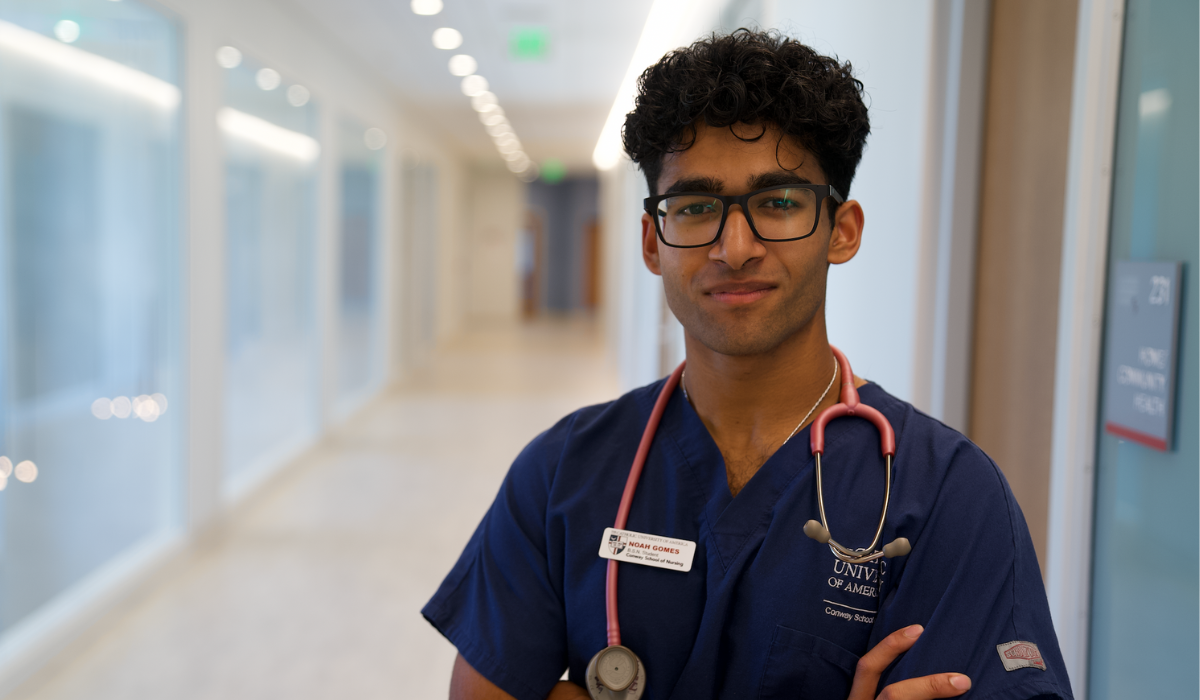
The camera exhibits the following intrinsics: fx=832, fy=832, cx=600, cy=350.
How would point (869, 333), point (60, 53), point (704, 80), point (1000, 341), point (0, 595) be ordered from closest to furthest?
1. point (704, 80)
2. point (1000, 341)
3. point (869, 333)
4. point (0, 595)
5. point (60, 53)

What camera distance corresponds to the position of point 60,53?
286cm

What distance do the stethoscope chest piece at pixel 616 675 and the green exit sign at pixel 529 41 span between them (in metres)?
5.22

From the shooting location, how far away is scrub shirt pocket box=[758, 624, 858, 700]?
980mm

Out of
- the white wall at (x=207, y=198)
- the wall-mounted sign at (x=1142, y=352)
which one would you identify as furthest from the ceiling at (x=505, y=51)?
the wall-mounted sign at (x=1142, y=352)

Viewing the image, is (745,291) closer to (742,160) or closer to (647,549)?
(742,160)

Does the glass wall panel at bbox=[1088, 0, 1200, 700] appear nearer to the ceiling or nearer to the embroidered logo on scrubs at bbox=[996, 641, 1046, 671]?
the embroidered logo on scrubs at bbox=[996, 641, 1046, 671]

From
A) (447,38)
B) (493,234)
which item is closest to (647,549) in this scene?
(447,38)

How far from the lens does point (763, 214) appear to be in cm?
104

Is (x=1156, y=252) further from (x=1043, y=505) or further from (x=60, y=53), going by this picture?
(x=60, y=53)

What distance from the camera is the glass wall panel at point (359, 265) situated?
23.0ft

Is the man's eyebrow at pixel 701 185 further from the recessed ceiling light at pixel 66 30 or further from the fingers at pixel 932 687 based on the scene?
the recessed ceiling light at pixel 66 30

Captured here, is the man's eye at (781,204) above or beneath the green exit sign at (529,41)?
beneath

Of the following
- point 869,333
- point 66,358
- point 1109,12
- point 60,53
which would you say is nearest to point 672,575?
point 1109,12

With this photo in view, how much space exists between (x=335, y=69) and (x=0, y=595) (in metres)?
4.78
